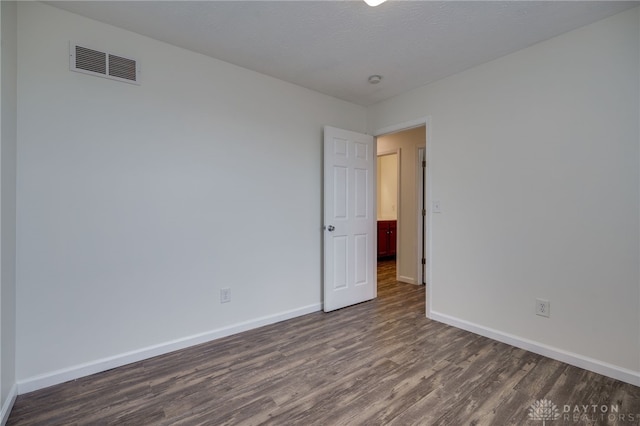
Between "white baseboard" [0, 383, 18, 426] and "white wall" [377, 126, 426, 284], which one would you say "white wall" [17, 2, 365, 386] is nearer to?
"white baseboard" [0, 383, 18, 426]

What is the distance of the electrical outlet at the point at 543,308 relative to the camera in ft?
7.47

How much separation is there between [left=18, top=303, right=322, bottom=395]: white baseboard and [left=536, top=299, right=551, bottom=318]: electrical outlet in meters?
2.17

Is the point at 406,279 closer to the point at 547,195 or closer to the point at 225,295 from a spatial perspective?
the point at 547,195

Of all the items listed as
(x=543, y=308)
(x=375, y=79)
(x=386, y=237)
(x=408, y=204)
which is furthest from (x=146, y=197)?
(x=386, y=237)

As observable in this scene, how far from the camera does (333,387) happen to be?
1879 mm

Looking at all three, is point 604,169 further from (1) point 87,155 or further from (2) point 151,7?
(1) point 87,155

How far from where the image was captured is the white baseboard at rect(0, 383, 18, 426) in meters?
1.54

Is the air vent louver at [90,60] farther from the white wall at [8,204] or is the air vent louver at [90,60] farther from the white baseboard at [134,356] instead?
the white baseboard at [134,356]

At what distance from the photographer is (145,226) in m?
2.24

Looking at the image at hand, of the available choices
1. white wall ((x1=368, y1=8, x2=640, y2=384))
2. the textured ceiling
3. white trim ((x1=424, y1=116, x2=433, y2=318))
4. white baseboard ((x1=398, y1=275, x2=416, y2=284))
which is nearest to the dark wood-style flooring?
white wall ((x1=368, y1=8, x2=640, y2=384))

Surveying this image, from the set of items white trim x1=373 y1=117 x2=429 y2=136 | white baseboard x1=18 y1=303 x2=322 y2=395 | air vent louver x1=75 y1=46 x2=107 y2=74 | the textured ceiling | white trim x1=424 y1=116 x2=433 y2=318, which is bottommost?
white baseboard x1=18 y1=303 x2=322 y2=395

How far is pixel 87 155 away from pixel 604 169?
353 cm

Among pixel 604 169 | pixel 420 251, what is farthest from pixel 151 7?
pixel 420 251
